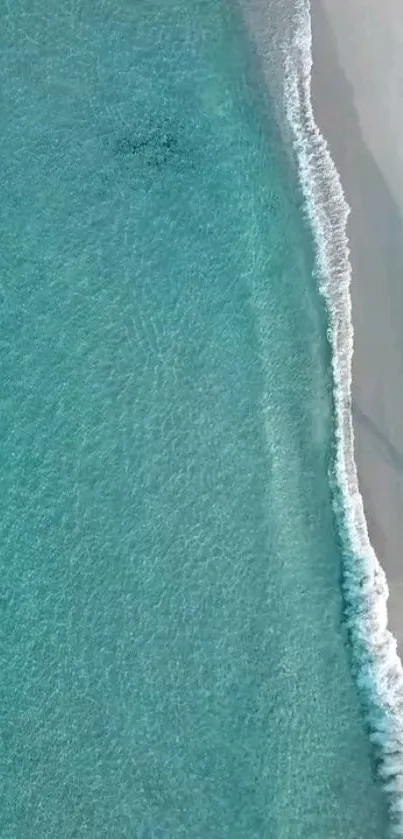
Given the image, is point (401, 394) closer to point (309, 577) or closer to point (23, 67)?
point (309, 577)

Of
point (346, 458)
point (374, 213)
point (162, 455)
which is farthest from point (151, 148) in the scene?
point (346, 458)

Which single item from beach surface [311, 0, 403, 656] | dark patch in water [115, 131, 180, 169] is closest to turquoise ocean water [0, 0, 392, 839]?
dark patch in water [115, 131, 180, 169]

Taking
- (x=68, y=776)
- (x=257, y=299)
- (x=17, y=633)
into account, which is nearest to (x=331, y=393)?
(x=257, y=299)

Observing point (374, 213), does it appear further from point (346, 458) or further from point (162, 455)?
point (162, 455)

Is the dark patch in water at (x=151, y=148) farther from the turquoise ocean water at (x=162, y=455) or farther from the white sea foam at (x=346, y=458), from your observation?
the white sea foam at (x=346, y=458)

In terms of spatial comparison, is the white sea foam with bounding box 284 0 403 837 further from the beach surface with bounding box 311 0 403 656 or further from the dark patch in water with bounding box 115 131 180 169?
the dark patch in water with bounding box 115 131 180 169

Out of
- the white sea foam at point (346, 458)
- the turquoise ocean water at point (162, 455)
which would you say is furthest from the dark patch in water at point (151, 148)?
the white sea foam at point (346, 458)
